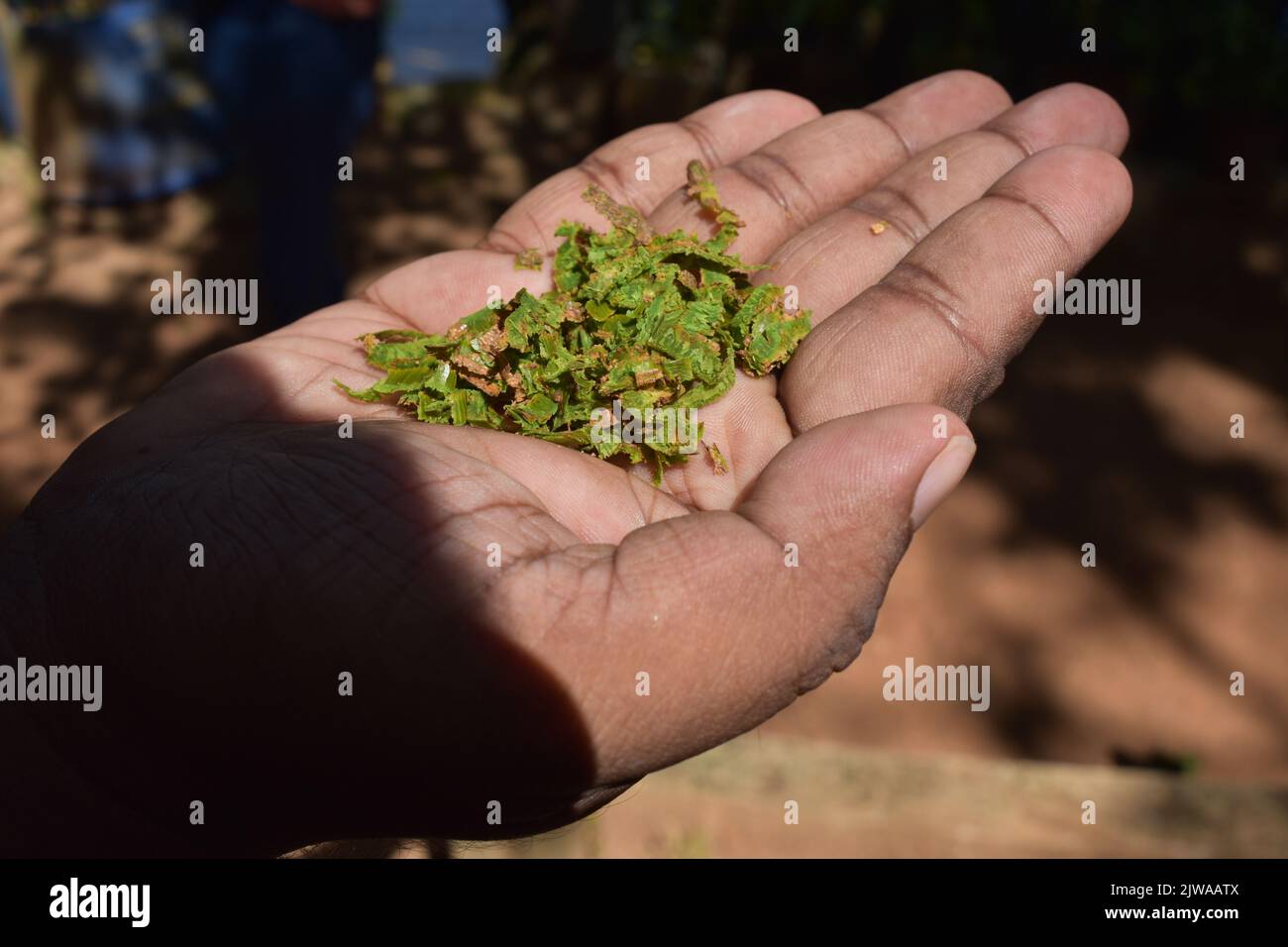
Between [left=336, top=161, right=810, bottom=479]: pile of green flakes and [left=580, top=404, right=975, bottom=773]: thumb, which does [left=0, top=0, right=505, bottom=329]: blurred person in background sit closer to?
[left=336, top=161, right=810, bottom=479]: pile of green flakes

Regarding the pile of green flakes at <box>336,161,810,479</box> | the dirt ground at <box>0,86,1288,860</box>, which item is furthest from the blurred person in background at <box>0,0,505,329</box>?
the pile of green flakes at <box>336,161,810,479</box>

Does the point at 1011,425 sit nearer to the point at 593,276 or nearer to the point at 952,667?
the point at 952,667

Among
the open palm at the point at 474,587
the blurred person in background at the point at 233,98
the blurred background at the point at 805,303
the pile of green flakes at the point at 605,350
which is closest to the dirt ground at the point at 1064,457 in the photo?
the blurred background at the point at 805,303

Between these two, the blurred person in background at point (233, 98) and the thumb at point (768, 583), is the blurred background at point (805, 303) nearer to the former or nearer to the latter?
the blurred person in background at point (233, 98)

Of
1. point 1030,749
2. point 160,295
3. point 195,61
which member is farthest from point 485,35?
point 1030,749

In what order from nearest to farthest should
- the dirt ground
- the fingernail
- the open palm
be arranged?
1. the open palm
2. the fingernail
3. the dirt ground

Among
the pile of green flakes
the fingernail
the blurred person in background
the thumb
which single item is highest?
the blurred person in background

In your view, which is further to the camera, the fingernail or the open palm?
the fingernail
